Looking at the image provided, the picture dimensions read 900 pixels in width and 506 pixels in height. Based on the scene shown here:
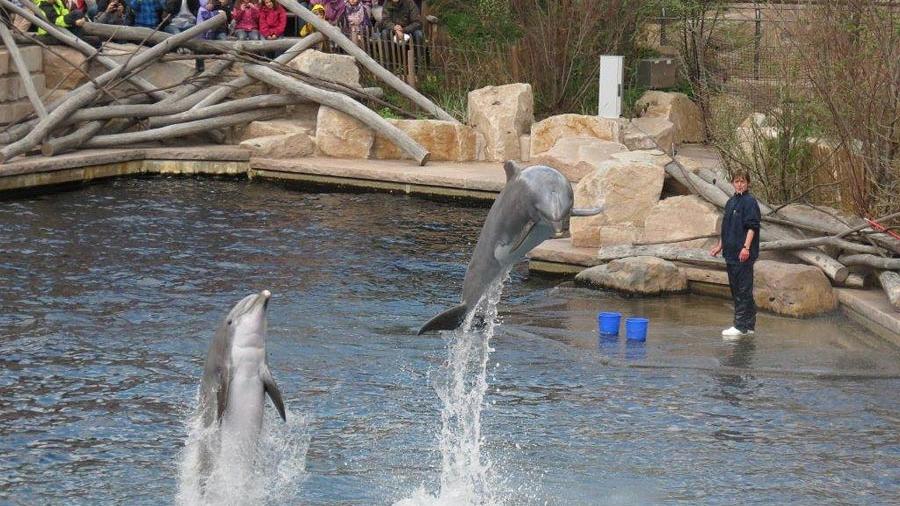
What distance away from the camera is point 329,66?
19.1 m

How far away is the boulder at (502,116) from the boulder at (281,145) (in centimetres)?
229

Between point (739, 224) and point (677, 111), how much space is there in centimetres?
886

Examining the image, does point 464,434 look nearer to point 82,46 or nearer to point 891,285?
point 891,285

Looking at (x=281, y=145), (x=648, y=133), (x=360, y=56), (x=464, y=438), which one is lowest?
(x=464, y=438)

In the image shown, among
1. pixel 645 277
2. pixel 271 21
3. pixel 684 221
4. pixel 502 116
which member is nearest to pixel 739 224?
pixel 645 277

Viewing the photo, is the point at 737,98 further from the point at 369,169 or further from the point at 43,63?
the point at 43,63

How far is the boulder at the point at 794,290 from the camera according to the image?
11305 millimetres

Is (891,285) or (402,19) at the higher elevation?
(402,19)

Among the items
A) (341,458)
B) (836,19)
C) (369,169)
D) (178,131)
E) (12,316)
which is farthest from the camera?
(178,131)

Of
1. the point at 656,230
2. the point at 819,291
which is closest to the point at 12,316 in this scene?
the point at 656,230

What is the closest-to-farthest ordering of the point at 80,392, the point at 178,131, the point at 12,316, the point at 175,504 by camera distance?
the point at 175,504, the point at 80,392, the point at 12,316, the point at 178,131

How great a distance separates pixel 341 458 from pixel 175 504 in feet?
3.80

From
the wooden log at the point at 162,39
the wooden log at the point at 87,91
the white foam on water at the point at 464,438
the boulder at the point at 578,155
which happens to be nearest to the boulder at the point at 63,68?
the wooden log at the point at 162,39

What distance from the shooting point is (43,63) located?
19.0 metres
